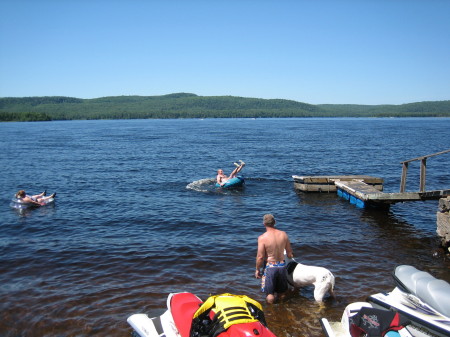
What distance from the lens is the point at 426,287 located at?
6320 mm

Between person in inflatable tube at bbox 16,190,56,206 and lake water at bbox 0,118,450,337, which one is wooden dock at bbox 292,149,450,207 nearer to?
lake water at bbox 0,118,450,337

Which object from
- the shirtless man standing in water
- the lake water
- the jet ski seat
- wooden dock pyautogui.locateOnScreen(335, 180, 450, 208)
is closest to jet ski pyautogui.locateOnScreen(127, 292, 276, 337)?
the lake water

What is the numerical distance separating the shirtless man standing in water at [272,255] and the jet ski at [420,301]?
6.06 ft

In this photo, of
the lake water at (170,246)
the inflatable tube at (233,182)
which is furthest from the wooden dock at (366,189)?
the inflatable tube at (233,182)

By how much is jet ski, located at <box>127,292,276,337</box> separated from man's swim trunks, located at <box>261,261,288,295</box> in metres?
1.95

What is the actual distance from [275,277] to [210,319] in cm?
274

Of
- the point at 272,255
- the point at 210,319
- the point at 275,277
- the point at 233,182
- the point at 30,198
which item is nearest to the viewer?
the point at 210,319

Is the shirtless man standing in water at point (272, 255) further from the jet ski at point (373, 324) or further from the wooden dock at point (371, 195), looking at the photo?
the wooden dock at point (371, 195)

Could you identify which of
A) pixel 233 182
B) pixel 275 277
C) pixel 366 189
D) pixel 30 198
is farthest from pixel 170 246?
pixel 233 182

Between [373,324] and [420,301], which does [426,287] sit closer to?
[420,301]

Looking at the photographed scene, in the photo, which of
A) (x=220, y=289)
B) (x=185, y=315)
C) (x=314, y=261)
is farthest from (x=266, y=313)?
(x=314, y=261)

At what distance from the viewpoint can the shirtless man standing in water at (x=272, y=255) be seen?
7922 millimetres

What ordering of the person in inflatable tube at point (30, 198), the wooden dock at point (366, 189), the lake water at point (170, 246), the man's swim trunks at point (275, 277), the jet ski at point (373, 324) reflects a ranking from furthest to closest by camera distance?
the person in inflatable tube at point (30, 198), the wooden dock at point (366, 189), the lake water at point (170, 246), the man's swim trunks at point (275, 277), the jet ski at point (373, 324)

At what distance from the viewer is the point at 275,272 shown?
804 centimetres
